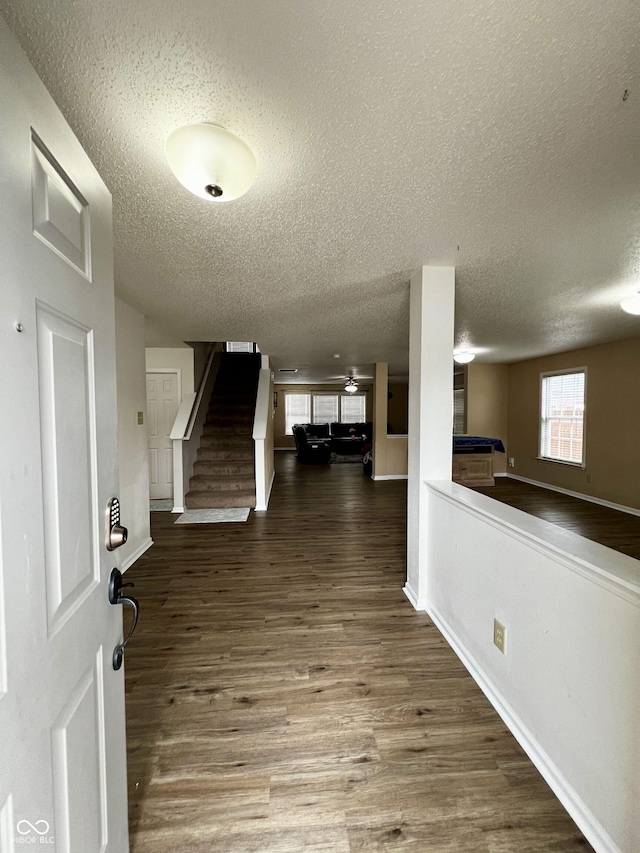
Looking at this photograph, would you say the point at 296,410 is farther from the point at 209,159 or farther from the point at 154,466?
A: the point at 209,159

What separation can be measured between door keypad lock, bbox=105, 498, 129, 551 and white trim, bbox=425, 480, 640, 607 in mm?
1349

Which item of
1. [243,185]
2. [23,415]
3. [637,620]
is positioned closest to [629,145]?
[243,185]

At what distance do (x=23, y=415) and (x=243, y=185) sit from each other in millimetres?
1086

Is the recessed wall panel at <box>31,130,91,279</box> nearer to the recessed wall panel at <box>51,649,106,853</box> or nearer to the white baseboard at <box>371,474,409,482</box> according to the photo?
the recessed wall panel at <box>51,649,106,853</box>

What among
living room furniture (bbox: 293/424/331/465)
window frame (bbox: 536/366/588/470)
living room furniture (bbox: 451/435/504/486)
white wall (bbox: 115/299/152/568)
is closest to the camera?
white wall (bbox: 115/299/152/568)

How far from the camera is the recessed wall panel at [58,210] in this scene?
61 centimetres

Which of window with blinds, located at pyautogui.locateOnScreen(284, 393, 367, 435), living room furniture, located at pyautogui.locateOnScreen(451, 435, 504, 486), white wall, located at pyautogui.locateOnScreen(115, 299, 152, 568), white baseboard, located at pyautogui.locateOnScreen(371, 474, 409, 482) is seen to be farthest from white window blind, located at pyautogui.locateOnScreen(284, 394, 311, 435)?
white wall, located at pyautogui.locateOnScreen(115, 299, 152, 568)

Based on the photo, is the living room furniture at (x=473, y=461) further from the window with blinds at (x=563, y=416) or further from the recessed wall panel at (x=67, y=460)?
the recessed wall panel at (x=67, y=460)

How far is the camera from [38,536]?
0.59 metres

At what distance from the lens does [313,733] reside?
1449mm

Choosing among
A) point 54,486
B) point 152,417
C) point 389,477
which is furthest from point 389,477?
point 54,486

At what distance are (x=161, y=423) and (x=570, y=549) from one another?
16.6ft

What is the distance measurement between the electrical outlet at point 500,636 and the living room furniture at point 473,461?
4.94 meters

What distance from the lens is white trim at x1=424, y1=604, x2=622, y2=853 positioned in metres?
1.07
